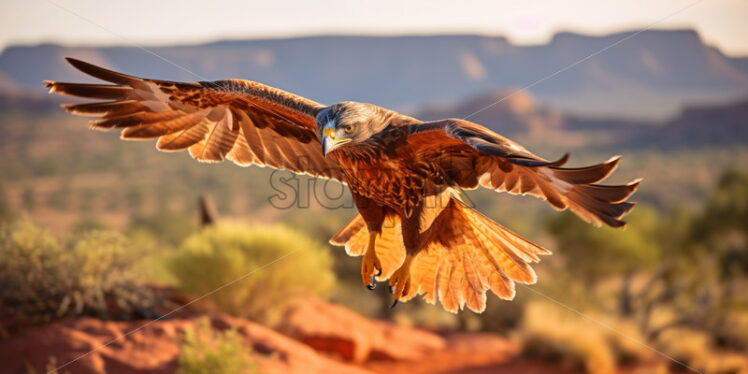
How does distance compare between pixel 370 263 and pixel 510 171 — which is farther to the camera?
pixel 370 263

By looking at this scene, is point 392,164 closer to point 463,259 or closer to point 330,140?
point 330,140

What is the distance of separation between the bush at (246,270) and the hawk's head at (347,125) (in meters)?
6.36

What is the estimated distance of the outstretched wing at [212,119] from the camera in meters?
5.09

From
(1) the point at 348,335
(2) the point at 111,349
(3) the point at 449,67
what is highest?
(3) the point at 449,67

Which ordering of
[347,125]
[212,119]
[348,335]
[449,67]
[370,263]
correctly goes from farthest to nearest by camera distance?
[449,67] < [348,335] < [212,119] < [370,263] < [347,125]

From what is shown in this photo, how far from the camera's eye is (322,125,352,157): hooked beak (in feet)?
13.2

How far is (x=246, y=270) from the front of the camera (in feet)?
37.5

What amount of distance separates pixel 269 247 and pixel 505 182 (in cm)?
855

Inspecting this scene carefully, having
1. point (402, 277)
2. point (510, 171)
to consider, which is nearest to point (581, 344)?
point (402, 277)

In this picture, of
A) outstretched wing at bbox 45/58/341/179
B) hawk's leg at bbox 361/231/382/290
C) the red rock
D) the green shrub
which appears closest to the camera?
hawk's leg at bbox 361/231/382/290

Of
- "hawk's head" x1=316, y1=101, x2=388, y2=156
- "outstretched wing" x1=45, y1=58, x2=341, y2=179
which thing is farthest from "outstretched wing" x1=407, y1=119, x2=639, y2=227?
"outstretched wing" x1=45, y1=58, x2=341, y2=179

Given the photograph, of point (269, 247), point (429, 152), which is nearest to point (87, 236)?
point (269, 247)

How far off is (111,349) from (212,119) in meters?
3.10

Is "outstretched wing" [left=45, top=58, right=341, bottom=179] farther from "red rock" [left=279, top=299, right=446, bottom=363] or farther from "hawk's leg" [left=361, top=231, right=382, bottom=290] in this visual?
"red rock" [left=279, top=299, right=446, bottom=363]
